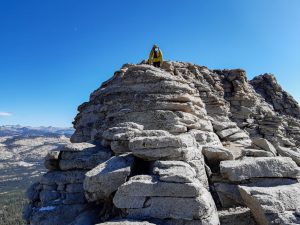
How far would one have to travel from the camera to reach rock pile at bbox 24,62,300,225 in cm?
1200

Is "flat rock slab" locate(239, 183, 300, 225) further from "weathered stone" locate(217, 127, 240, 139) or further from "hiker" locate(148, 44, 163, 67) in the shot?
"hiker" locate(148, 44, 163, 67)

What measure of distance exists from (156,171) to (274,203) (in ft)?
19.8

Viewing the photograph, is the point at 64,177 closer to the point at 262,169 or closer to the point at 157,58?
the point at 262,169

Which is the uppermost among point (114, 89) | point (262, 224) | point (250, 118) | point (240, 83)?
point (240, 83)

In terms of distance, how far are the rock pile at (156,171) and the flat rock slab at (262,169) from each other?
55mm

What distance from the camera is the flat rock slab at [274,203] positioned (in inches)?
474

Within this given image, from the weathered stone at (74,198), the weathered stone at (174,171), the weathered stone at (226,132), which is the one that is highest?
the weathered stone at (226,132)

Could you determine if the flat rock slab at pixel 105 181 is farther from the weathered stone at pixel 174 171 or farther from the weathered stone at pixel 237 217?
the weathered stone at pixel 237 217

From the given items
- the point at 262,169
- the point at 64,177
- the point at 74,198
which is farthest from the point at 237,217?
the point at 64,177

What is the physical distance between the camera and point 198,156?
16172mm

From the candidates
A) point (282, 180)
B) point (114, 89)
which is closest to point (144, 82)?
point (114, 89)

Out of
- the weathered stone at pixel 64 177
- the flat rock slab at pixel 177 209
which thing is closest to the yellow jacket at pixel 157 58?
the weathered stone at pixel 64 177

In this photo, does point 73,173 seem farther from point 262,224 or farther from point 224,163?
point 262,224

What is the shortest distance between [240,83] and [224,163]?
43.0 metres
